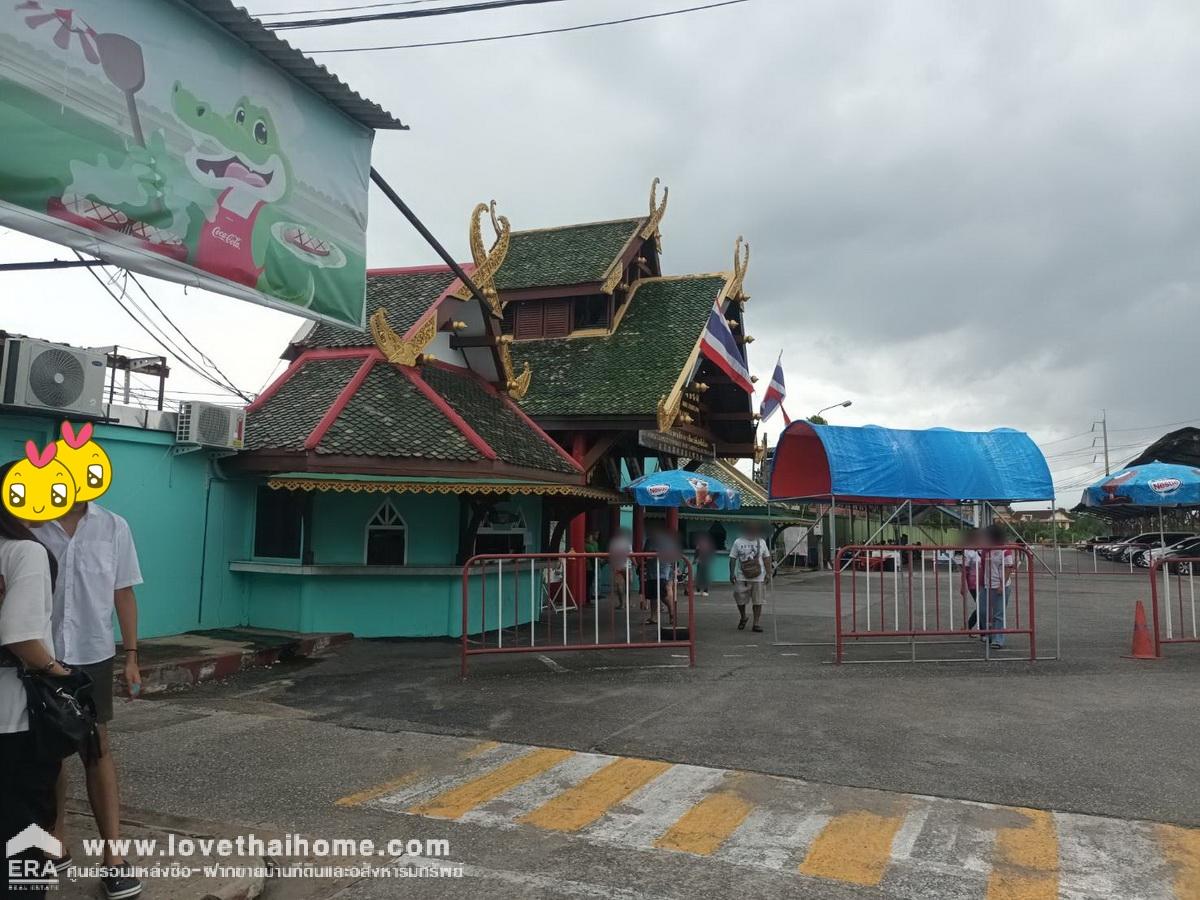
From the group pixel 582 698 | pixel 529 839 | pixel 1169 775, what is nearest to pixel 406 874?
pixel 529 839

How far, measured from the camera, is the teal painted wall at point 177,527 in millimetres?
9875

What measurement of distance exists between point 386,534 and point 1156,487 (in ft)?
36.0

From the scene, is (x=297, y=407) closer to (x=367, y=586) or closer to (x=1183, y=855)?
(x=367, y=586)

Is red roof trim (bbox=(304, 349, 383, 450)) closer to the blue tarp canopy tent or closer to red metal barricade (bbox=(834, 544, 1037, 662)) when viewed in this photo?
the blue tarp canopy tent

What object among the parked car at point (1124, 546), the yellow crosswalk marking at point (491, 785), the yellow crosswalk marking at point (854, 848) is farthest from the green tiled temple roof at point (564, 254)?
the parked car at point (1124, 546)

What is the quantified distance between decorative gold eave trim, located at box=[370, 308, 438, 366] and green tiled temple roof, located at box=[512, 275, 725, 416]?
11.9 feet

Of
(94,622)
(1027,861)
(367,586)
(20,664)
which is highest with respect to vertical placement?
(94,622)

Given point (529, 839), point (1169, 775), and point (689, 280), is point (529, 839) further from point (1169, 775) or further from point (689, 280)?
point (689, 280)

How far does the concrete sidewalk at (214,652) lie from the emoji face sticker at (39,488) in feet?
17.6

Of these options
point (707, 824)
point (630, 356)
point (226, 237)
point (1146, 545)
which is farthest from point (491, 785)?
point (1146, 545)

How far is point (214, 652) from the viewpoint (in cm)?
938

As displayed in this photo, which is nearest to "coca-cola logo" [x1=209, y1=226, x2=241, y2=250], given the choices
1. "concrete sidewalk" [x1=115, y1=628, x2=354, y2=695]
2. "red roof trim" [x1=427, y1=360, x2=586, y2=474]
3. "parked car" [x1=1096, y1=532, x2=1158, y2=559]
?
"concrete sidewalk" [x1=115, y1=628, x2=354, y2=695]

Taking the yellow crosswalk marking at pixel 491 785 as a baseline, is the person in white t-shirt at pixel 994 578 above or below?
above

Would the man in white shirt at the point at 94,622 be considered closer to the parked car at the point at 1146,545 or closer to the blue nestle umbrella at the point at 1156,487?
the blue nestle umbrella at the point at 1156,487
